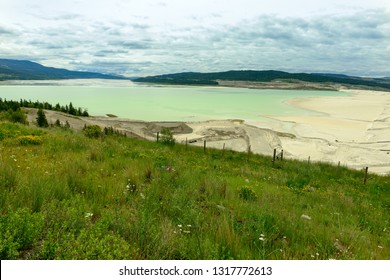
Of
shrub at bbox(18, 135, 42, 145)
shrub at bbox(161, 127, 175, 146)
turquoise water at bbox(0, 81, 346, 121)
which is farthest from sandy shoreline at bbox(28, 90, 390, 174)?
shrub at bbox(18, 135, 42, 145)

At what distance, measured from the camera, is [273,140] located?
132ft

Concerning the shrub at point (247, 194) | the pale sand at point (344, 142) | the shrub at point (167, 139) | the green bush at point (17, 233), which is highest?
the green bush at point (17, 233)

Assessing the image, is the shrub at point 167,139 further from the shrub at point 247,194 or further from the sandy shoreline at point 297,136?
the shrub at point 247,194

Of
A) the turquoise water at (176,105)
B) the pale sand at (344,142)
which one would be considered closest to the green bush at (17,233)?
the pale sand at (344,142)

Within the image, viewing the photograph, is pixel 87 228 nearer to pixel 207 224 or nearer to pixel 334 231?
pixel 207 224

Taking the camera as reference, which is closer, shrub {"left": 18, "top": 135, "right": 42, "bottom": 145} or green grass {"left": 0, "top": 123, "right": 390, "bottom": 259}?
green grass {"left": 0, "top": 123, "right": 390, "bottom": 259}

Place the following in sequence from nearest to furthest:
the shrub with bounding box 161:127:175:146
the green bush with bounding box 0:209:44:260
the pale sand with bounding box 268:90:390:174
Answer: the green bush with bounding box 0:209:44:260 → the shrub with bounding box 161:127:175:146 → the pale sand with bounding box 268:90:390:174

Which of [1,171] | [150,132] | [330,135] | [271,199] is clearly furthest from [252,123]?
[1,171]

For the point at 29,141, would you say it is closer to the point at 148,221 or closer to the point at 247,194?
the point at 247,194

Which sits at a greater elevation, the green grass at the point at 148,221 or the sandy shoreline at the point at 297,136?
the green grass at the point at 148,221

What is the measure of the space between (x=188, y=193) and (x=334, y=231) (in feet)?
9.97

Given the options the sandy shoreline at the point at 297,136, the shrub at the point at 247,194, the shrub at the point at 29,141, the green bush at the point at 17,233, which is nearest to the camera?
the green bush at the point at 17,233

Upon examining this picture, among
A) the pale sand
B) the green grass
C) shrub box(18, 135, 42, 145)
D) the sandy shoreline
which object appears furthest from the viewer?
the sandy shoreline

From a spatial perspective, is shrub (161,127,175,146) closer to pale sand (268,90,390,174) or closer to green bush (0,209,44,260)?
pale sand (268,90,390,174)
